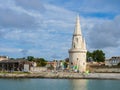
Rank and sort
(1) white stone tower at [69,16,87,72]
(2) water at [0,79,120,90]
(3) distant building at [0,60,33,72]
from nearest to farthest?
(2) water at [0,79,120,90] < (1) white stone tower at [69,16,87,72] < (3) distant building at [0,60,33,72]

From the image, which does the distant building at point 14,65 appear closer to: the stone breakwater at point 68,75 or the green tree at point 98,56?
the stone breakwater at point 68,75

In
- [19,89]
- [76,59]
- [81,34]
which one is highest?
[81,34]

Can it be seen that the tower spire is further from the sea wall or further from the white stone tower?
the sea wall

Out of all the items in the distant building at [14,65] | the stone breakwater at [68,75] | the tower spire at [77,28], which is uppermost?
the tower spire at [77,28]

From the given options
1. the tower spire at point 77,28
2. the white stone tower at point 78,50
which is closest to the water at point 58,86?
the white stone tower at point 78,50

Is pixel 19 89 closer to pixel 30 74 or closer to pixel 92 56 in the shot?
pixel 30 74

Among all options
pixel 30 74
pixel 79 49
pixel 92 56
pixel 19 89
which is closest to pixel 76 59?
pixel 79 49

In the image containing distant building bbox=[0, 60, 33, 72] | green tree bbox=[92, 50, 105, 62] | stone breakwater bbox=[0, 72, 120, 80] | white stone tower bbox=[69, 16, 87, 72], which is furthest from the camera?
green tree bbox=[92, 50, 105, 62]

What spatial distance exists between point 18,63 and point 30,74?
85.1ft

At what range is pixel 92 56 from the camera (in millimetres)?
121812

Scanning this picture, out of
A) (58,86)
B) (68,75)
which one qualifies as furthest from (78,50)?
(58,86)

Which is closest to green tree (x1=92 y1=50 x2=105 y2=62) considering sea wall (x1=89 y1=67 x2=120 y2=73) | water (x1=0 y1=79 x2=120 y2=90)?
sea wall (x1=89 y1=67 x2=120 y2=73)

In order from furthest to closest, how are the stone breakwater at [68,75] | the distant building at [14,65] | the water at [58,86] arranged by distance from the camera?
the distant building at [14,65]
the stone breakwater at [68,75]
the water at [58,86]

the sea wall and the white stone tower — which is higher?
the white stone tower
